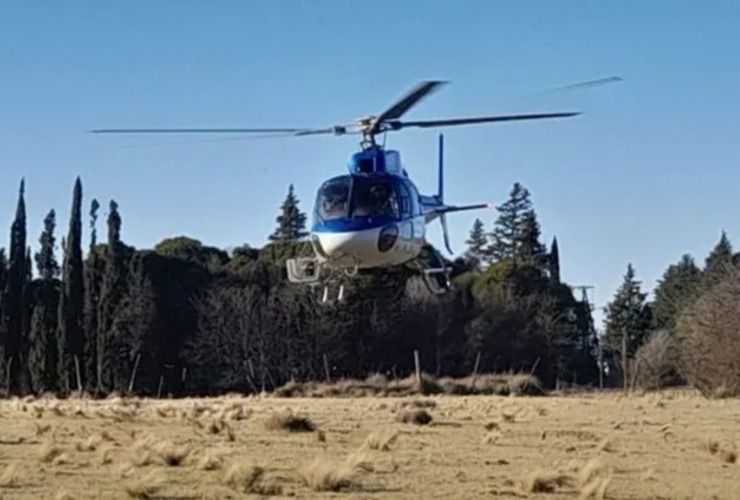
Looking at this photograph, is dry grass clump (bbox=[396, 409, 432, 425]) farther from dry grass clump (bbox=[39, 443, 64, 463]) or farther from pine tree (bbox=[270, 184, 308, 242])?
pine tree (bbox=[270, 184, 308, 242])

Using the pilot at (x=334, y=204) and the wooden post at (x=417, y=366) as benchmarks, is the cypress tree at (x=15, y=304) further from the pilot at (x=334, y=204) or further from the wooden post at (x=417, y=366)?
the pilot at (x=334, y=204)

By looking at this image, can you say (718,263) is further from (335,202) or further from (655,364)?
(335,202)

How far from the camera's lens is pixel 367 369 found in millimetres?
64562

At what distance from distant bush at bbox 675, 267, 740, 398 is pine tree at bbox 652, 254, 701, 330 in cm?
1918

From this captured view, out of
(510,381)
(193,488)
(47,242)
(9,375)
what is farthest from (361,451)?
(47,242)

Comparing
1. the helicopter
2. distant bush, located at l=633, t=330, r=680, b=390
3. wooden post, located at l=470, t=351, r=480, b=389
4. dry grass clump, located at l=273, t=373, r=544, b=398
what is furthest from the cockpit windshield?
distant bush, located at l=633, t=330, r=680, b=390

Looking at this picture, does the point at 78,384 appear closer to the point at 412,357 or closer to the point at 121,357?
the point at 121,357

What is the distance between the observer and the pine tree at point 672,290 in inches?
3036

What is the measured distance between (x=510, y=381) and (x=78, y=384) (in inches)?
686

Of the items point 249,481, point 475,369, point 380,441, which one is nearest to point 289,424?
point 380,441

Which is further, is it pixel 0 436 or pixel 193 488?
pixel 0 436

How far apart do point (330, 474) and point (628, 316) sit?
69.4 metres

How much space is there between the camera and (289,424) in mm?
27734

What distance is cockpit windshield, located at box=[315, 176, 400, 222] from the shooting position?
84.6 feet
